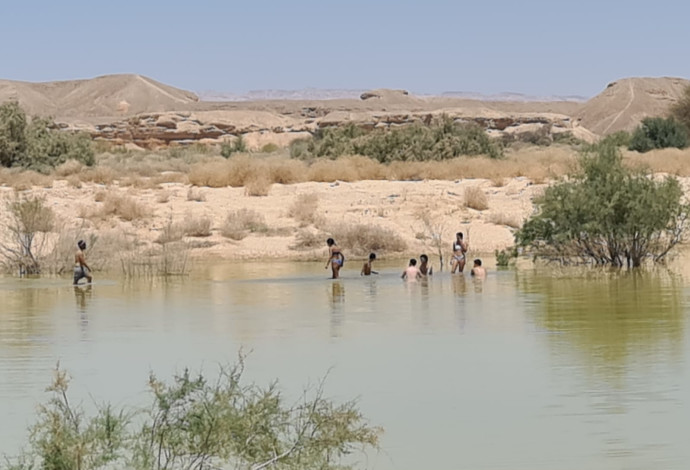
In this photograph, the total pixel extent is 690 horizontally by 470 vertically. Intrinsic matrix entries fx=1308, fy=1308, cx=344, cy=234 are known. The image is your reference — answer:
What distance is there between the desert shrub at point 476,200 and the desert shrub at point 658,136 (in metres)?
20.7

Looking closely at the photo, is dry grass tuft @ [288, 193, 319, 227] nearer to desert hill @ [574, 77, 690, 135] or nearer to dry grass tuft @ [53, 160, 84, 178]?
dry grass tuft @ [53, 160, 84, 178]

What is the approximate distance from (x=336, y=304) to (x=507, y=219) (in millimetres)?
12847

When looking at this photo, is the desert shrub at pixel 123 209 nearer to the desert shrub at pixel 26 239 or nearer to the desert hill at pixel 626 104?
the desert shrub at pixel 26 239

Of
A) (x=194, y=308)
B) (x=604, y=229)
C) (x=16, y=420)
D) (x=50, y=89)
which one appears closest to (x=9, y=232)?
(x=194, y=308)

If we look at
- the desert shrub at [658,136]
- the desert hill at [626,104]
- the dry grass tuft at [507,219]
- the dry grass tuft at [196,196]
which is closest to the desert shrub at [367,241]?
the dry grass tuft at [507,219]

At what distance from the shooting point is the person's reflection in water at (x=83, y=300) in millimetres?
18109

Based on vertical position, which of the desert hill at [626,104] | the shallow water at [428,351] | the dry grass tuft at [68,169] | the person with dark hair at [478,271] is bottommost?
the shallow water at [428,351]

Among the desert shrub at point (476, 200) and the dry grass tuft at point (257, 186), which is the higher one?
the dry grass tuft at point (257, 186)

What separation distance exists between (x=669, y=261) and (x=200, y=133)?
72.6 meters

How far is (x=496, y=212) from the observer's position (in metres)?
33.0

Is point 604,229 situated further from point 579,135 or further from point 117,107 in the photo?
point 117,107

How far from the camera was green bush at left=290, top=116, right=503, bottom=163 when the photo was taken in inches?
1831

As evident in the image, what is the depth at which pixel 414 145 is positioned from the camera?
1852 inches

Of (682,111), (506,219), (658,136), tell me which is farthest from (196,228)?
(682,111)
